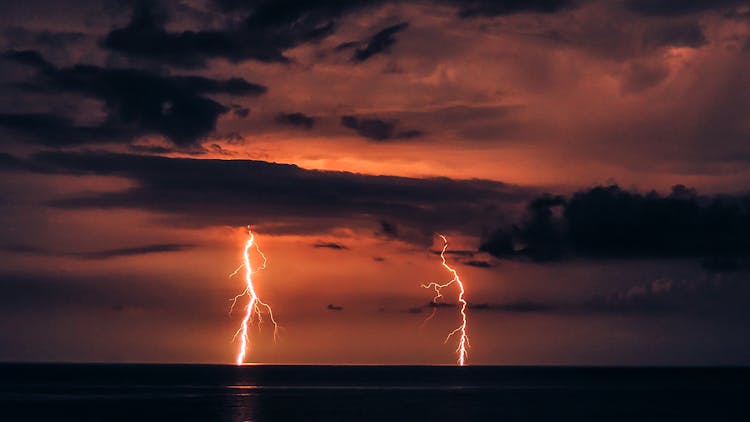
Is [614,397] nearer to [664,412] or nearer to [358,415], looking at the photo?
[664,412]

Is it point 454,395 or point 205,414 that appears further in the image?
point 454,395

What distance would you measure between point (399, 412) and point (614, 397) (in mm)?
38163

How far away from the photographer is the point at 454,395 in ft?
335

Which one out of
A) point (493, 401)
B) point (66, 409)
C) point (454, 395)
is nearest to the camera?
point (66, 409)

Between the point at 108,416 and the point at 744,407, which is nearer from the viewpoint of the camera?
the point at 108,416

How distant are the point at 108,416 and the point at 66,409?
880 cm

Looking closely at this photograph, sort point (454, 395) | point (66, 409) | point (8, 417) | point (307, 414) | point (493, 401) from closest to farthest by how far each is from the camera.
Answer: point (8, 417) < point (307, 414) < point (66, 409) < point (493, 401) < point (454, 395)

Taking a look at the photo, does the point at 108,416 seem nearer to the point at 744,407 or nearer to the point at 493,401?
the point at 493,401

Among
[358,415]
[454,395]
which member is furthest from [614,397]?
[358,415]

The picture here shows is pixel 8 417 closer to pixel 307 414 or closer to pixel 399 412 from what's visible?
pixel 307 414

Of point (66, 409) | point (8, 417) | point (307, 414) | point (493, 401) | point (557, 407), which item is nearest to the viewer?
point (8, 417)

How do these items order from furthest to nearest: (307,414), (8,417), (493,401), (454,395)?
(454,395) → (493,401) → (307,414) → (8,417)

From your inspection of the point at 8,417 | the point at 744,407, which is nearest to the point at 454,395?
the point at 744,407

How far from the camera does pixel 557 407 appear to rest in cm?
8256
